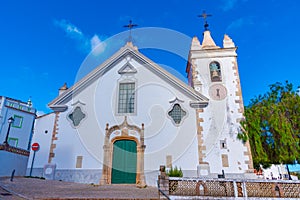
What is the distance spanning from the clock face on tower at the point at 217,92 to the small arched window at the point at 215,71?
0.54 meters

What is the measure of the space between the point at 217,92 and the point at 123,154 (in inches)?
268

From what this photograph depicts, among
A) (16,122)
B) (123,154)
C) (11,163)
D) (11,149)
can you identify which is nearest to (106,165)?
Answer: (123,154)

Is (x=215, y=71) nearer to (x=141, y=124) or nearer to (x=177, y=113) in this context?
(x=177, y=113)

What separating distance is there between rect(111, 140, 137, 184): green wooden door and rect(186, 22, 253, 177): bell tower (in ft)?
11.8

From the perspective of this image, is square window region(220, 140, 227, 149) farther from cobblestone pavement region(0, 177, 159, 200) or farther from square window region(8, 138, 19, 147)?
square window region(8, 138, 19, 147)

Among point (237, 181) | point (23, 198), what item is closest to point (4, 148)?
point (23, 198)

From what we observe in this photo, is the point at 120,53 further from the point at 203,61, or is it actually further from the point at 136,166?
the point at 136,166

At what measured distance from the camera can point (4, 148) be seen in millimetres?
14391

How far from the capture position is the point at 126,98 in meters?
13.9

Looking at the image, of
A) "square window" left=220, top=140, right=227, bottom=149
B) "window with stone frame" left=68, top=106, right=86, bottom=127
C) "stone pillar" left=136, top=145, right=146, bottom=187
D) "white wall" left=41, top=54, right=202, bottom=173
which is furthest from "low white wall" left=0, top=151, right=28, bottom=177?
"square window" left=220, top=140, right=227, bottom=149

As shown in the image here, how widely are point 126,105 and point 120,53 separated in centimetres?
378

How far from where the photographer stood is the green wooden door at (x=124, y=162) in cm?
1201

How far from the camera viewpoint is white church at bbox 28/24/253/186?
39.5 ft

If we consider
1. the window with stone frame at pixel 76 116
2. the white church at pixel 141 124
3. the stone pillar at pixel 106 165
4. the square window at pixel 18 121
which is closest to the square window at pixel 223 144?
the white church at pixel 141 124
